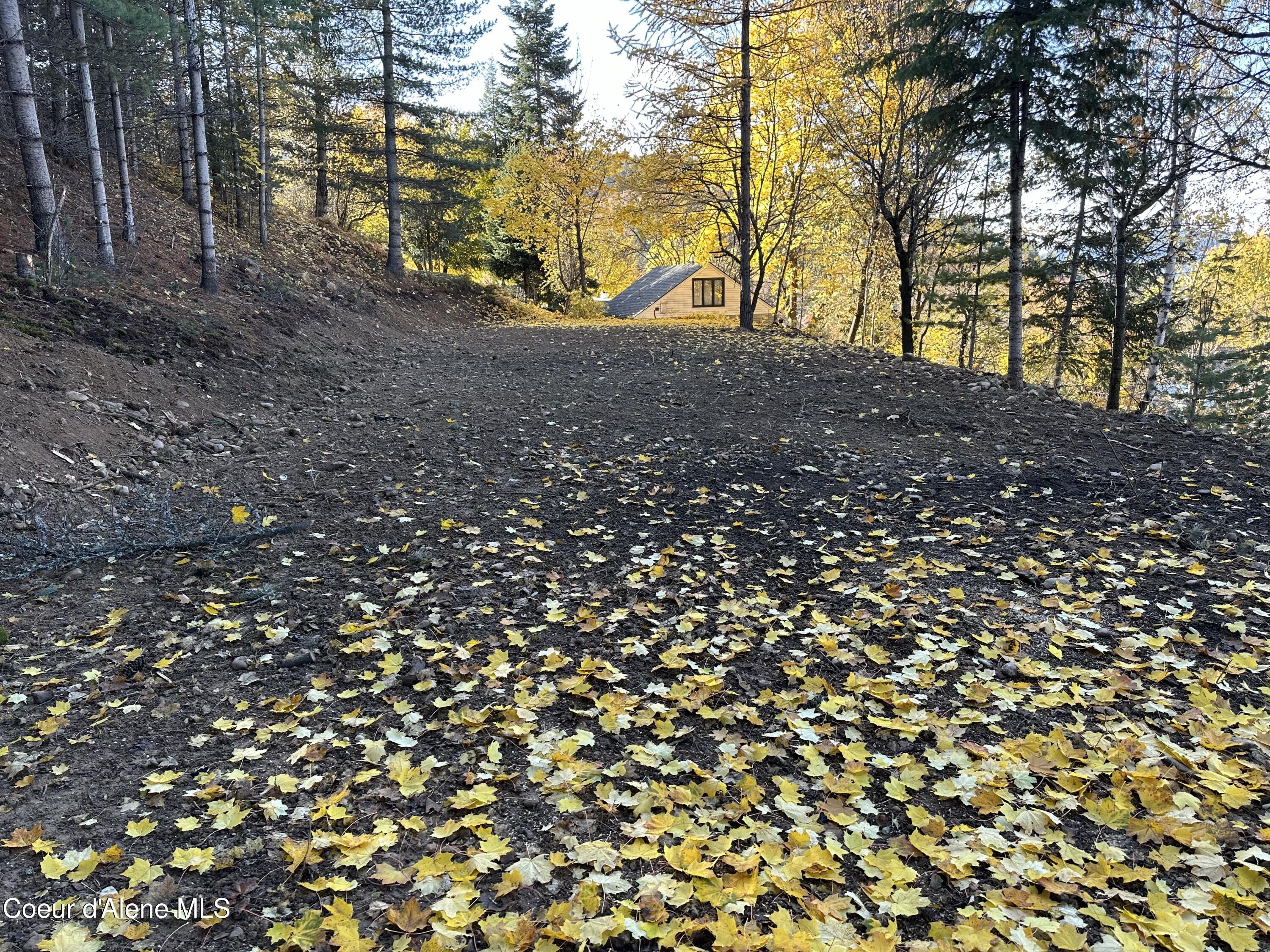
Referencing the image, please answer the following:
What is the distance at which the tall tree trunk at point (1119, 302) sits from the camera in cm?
1216

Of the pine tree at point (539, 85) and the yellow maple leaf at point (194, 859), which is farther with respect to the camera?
the pine tree at point (539, 85)

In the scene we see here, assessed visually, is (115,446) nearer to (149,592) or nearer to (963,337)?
(149,592)

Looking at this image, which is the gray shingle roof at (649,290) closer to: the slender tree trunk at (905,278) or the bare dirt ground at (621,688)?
the slender tree trunk at (905,278)

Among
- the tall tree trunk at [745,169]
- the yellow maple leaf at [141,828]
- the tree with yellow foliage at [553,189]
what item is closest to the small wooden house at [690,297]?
the tree with yellow foliage at [553,189]

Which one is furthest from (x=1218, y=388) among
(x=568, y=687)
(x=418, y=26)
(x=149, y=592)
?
(x=418, y=26)

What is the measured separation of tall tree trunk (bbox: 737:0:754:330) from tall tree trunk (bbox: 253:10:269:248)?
10.6 metres

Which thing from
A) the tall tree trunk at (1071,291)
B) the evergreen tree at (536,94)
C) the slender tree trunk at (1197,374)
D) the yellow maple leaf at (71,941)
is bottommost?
the yellow maple leaf at (71,941)

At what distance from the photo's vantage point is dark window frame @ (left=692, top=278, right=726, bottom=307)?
34562 mm

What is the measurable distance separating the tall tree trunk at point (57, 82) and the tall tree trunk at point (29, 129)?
5.96 ft

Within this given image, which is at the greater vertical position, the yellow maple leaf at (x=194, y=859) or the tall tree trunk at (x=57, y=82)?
the tall tree trunk at (x=57, y=82)

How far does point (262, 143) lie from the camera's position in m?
16.2

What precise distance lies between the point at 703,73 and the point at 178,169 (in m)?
13.6

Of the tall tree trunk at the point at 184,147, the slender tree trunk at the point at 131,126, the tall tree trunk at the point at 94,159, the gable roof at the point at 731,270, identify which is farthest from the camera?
the gable roof at the point at 731,270

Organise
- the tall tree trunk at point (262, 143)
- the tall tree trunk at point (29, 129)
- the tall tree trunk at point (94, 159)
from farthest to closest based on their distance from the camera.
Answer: the tall tree trunk at point (262, 143) < the tall tree trunk at point (94, 159) < the tall tree trunk at point (29, 129)
